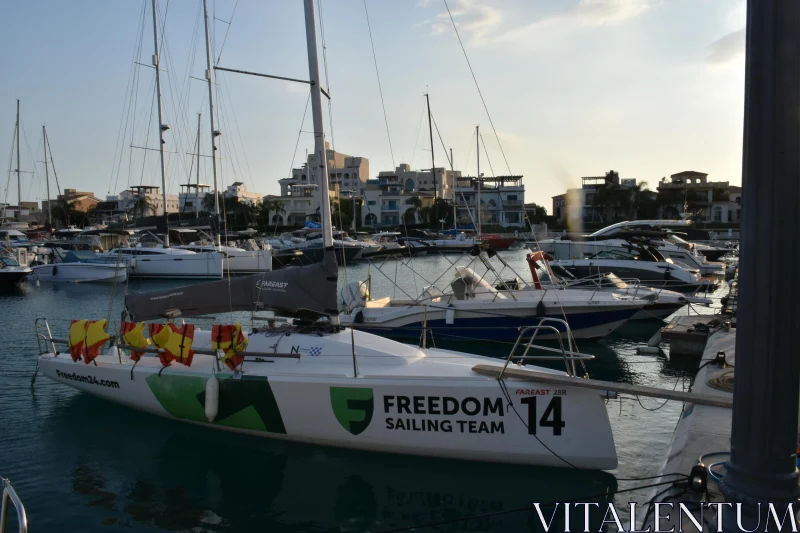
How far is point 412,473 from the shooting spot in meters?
8.46

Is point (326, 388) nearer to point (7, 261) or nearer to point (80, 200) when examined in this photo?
point (7, 261)

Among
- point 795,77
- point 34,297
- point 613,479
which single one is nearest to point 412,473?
point 613,479

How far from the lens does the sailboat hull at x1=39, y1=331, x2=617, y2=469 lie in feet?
26.2

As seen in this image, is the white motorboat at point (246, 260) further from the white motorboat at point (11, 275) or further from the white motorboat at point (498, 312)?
the white motorboat at point (498, 312)

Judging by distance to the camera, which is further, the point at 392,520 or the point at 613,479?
the point at 613,479

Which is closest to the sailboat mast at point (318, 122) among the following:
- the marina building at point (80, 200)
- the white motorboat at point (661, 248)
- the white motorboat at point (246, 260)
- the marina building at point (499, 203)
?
the white motorboat at point (661, 248)

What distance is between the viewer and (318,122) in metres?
10.3

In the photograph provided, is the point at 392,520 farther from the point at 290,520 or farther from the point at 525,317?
the point at 525,317

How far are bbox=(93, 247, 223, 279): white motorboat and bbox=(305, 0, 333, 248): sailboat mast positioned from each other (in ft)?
97.9

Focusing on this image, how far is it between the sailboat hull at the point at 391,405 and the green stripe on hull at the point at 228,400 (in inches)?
0.7

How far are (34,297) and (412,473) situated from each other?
2938cm

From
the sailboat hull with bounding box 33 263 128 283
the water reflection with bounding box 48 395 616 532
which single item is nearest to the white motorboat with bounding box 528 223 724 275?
the water reflection with bounding box 48 395 616 532

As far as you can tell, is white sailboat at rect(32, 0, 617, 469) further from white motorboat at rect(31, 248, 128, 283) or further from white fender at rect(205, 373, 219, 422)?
white motorboat at rect(31, 248, 128, 283)

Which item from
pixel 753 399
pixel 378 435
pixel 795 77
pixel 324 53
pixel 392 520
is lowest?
pixel 392 520
